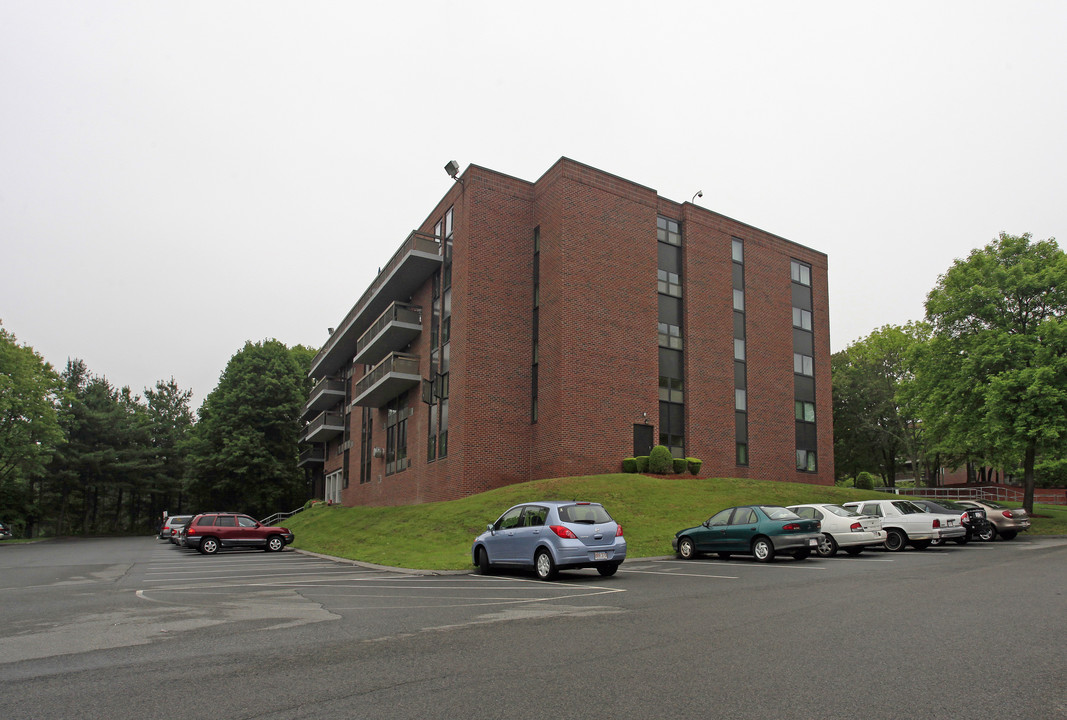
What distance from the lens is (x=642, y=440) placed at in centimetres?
3434

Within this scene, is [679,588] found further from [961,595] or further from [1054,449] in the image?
[1054,449]

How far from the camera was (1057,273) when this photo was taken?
34344 millimetres

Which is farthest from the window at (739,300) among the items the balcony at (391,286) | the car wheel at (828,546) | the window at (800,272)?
the car wheel at (828,546)

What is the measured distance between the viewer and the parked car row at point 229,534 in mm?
28047

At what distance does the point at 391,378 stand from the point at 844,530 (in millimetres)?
23822

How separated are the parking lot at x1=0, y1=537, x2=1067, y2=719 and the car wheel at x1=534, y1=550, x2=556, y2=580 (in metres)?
0.83

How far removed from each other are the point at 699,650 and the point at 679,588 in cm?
588

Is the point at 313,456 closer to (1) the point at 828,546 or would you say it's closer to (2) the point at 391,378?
(2) the point at 391,378

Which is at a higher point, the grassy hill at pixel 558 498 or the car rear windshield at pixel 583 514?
the car rear windshield at pixel 583 514

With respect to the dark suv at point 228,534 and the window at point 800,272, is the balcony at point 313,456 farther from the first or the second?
the window at point 800,272

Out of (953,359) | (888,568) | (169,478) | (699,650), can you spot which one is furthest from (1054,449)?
(169,478)

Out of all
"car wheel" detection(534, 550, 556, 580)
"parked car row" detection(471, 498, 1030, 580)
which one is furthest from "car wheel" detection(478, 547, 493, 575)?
"car wheel" detection(534, 550, 556, 580)

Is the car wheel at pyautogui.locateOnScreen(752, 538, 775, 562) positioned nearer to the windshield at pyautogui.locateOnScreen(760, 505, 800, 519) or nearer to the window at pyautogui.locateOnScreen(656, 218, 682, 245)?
the windshield at pyautogui.locateOnScreen(760, 505, 800, 519)

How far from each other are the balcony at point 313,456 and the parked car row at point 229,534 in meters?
38.3
